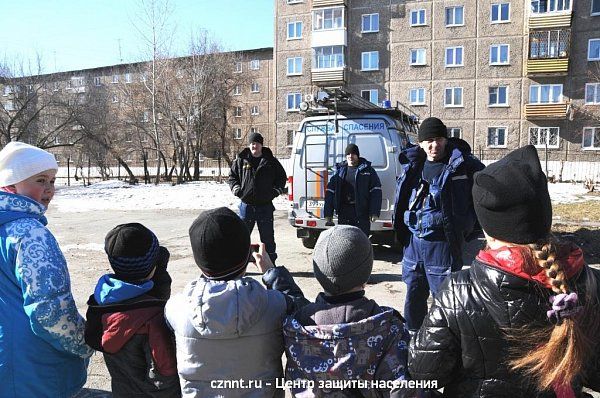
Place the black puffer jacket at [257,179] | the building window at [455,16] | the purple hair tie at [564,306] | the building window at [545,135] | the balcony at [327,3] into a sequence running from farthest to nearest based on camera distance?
the balcony at [327,3] → the building window at [455,16] → the building window at [545,135] → the black puffer jacket at [257,179] → the purple hair tie at [564,306]

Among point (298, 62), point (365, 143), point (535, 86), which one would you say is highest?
point (298, 62)

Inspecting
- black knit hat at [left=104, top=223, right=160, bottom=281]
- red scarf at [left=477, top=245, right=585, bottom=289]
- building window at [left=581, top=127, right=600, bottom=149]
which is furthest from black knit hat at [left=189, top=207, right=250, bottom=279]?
building window at [left=581, top=127, right=600, bottom=149]

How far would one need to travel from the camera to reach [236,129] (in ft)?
159

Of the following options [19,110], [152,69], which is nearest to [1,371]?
[152,69]

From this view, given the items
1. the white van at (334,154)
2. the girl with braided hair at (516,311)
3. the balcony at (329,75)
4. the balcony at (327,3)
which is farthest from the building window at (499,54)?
the girl with braided hair at (516,311)

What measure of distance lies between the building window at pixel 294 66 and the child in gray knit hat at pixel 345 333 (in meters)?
38.7

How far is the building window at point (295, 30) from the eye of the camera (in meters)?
38.8

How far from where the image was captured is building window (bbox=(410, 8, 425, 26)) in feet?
114

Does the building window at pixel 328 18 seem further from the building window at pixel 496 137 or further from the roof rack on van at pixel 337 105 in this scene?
the roof rack on van at pixel 337 105

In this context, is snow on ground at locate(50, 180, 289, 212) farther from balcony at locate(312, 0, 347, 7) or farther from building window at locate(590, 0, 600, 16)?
building window at locate(590, 0, 600, 16)

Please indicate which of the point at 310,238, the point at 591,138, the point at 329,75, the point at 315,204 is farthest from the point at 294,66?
the point at 315,204

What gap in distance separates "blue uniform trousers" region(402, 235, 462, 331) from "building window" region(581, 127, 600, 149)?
34.2 m

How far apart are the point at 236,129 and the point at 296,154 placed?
41.6 meters

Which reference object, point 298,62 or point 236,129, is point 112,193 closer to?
point 298,62
